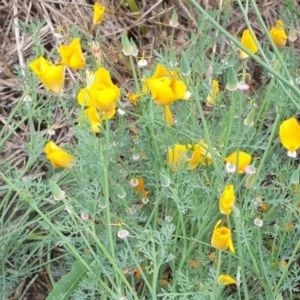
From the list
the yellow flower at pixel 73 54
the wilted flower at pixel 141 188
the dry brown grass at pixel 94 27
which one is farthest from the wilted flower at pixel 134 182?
the dry brown grass at pixel 94 27

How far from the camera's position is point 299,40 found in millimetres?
2020

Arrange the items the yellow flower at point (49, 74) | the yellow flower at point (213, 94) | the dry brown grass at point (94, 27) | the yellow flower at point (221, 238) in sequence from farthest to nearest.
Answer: the dry brown grass at point (94, 27) → the yellow flower at point (213, 94) → the yellow flower at point (49, 74) → the yellow flower at point (221, 238)

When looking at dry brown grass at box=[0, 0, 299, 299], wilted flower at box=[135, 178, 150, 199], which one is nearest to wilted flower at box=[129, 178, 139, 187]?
wilted flower at box=[135, 178, 150, 199]

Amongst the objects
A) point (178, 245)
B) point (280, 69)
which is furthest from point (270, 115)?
point (178, 245)

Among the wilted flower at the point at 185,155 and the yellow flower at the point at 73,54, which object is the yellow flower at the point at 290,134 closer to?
the wilted flower at the point at 185,155

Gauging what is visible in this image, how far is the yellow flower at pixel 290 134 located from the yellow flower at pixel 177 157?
159 millimetres

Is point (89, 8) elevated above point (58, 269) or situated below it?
above

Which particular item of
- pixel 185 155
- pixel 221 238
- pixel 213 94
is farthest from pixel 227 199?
pixel 213 94

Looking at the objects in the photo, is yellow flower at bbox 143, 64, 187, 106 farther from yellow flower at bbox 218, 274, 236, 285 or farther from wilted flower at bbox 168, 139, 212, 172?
yellow flower at bbox 218, 274, 236, 285

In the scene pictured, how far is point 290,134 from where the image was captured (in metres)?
1.21

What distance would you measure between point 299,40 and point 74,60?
3.01 feet

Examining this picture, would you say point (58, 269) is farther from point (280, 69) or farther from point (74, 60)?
point (280, 69)

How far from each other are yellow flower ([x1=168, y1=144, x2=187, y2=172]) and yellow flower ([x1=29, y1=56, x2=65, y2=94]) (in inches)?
8.2

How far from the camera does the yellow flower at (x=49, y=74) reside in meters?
1.21
